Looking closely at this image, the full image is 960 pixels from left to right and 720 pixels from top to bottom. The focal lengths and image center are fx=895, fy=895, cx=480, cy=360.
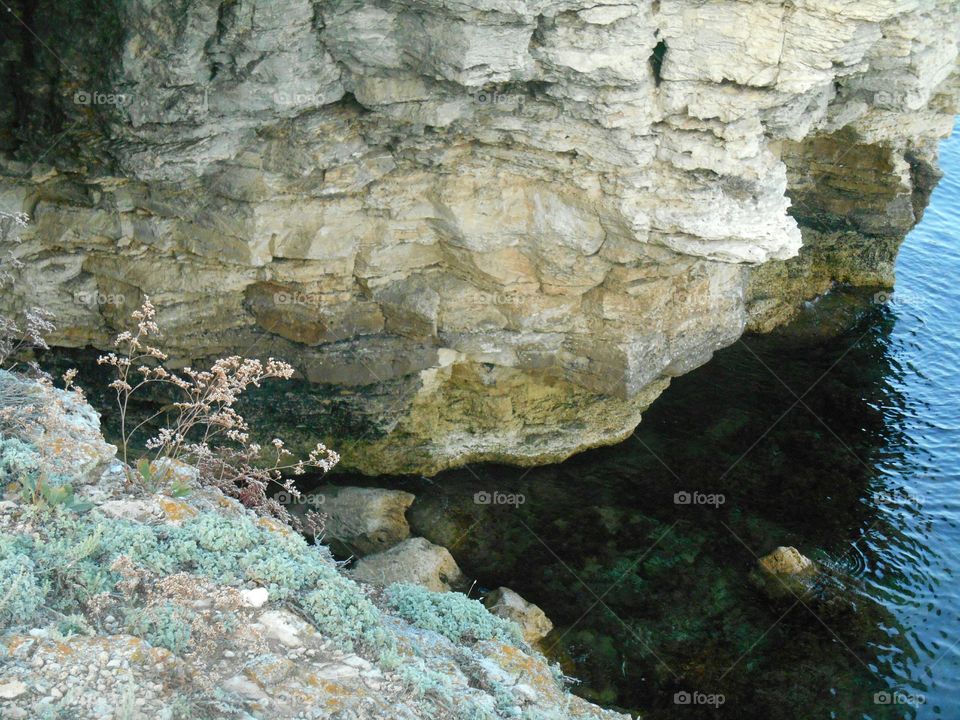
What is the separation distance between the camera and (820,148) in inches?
612

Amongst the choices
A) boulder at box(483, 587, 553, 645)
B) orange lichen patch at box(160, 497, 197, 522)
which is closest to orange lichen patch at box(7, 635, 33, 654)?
orange lichen patch at box(160, 497, 197, 522)

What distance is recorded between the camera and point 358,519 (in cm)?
1223

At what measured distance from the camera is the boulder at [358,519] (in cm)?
Result: 1210

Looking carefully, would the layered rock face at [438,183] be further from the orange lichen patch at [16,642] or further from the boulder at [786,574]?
the orange lichen patch at [16,642]

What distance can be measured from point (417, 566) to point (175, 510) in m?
5.85

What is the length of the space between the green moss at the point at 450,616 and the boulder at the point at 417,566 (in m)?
4.03

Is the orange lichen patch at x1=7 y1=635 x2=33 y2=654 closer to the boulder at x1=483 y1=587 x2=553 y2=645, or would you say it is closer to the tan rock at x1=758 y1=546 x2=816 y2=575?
the boulder at x1=483 y1=587 x2=553 y2=645

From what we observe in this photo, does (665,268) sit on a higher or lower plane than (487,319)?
higher

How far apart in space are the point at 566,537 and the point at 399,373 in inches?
130

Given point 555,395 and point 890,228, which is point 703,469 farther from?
point 890,228

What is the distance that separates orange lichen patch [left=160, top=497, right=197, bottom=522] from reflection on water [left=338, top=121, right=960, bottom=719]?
6.34 metres

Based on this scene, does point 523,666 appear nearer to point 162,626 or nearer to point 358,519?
point 162,626

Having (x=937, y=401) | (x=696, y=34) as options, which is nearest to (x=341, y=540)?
(x=696, y=34)

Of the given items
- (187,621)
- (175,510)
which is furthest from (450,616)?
(187,621)
